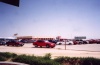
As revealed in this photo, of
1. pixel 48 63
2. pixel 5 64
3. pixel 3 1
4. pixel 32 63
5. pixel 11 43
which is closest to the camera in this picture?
pixel 3 1

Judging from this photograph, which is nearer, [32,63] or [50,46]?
[32,63]

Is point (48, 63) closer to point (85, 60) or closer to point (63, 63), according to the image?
point (63, 63)

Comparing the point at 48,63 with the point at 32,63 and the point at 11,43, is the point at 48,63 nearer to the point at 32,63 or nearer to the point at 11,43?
the point at 32,63

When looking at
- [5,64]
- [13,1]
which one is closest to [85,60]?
[5,64]

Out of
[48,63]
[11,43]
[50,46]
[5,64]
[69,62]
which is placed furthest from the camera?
[11,43]

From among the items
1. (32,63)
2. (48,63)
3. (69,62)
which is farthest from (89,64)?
(32,63)

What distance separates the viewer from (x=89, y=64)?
10180mm

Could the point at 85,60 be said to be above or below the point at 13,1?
below

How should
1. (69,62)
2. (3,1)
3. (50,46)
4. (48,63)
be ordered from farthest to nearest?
(50,46)
(69,62)
(48,63)
(3,1)

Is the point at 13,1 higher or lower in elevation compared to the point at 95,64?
higher

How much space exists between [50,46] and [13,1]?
1127 inches

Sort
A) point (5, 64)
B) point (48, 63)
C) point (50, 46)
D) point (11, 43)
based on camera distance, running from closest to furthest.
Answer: point (5, 64), point (48, 63), point (50, 46), point (11, 43)

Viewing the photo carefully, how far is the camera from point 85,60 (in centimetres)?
1033

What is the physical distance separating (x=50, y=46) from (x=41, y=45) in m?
2.00
